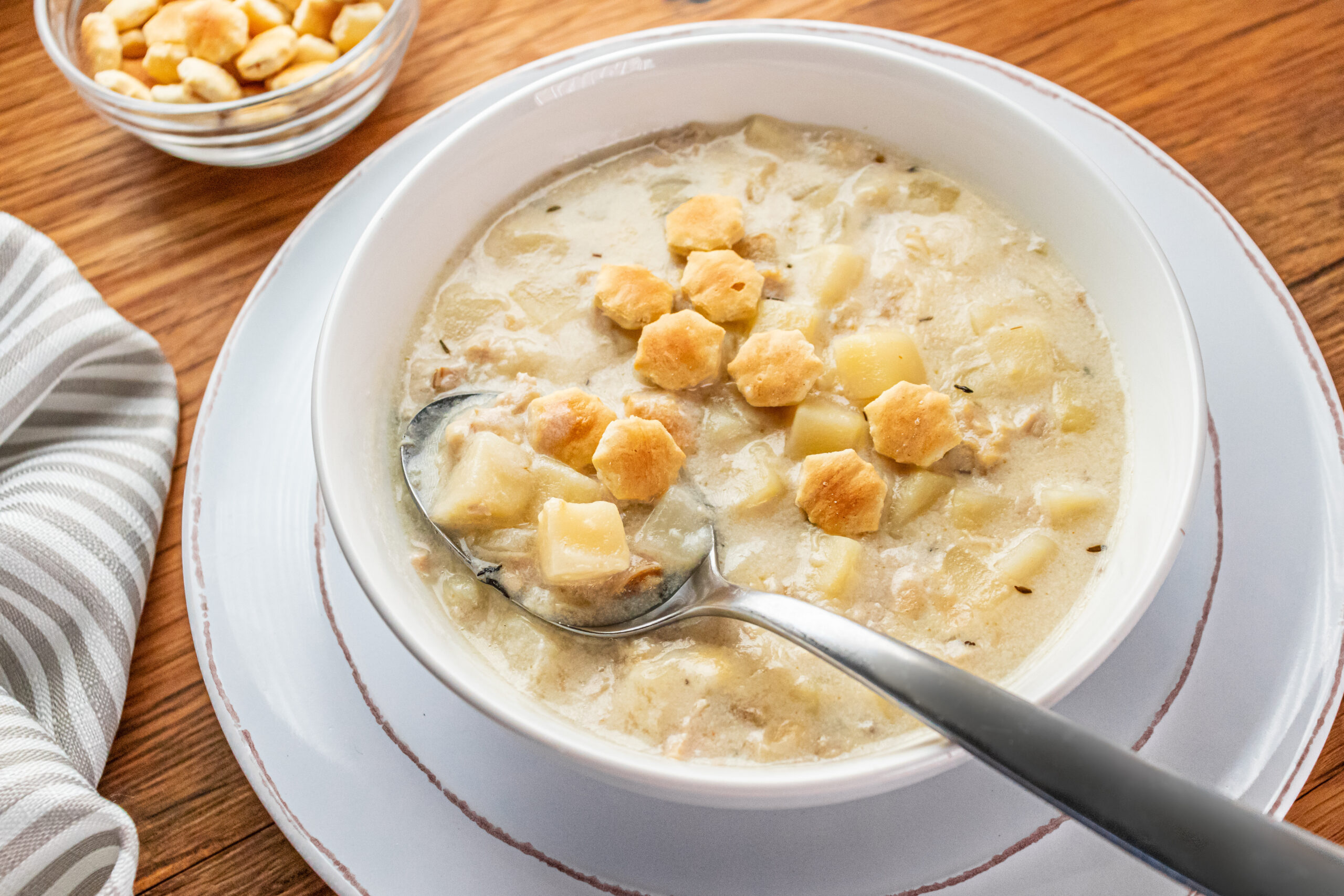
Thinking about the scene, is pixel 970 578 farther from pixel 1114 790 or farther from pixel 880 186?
pixel 880 186

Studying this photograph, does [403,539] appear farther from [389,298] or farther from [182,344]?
[182,344]

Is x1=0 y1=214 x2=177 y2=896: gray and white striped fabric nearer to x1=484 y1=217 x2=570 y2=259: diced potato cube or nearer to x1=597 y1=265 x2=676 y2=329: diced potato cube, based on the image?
x1=484 y1=217 x2=570 y2=259: diced potato cube

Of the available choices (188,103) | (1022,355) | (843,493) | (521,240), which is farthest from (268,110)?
(1022,355)

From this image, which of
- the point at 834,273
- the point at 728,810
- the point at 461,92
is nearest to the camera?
the point at 728,810

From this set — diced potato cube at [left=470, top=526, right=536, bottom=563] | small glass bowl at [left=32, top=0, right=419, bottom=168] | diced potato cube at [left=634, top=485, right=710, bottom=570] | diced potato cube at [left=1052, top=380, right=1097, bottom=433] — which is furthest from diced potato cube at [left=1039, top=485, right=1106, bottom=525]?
small glass bowl at [left=32, top=0, right=419, bottom=168]

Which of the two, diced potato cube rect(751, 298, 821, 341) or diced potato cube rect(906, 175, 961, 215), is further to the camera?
diced potato cube rect(906, 175, 961, 215)

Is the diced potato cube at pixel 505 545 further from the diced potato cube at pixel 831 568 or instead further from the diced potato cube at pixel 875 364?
the diced potato cube at pixel 875 364
